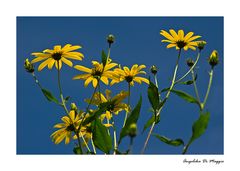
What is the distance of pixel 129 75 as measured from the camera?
260 centimetres

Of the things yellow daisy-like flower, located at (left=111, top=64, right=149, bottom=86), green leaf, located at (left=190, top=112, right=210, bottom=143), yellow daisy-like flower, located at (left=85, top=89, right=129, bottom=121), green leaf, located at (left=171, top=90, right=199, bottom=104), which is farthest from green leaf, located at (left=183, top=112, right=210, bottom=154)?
yellow daisy-like flower, located at (left=111, top=64, right=149, bottom=86)

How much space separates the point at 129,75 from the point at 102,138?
675mm

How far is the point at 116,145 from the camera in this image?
2.08m

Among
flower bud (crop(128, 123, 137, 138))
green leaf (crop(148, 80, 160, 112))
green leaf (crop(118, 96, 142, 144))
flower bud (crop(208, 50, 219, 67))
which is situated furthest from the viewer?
flower bud (crop(208, 50, 219, 67))

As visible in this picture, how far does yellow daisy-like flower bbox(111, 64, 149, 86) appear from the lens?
2.45 metres

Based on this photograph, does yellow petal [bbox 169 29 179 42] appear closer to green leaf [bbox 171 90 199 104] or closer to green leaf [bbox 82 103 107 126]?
green leaf [bbox 171 90 199 104]

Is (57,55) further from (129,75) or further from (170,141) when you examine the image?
(170,141)

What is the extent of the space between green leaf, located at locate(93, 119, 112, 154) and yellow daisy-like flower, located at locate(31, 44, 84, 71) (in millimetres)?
612

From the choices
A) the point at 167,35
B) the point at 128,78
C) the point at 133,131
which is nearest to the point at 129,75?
the point at 128,78

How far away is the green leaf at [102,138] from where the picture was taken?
2.02 metres

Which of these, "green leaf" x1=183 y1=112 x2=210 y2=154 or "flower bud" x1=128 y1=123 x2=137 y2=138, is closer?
"flower bud" x1=128 y1=123 x2=137 y2=138

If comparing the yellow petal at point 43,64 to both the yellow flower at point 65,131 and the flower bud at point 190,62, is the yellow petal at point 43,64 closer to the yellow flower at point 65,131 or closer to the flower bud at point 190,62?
the yellow flower at point 65,131
